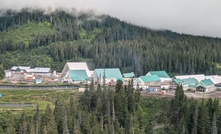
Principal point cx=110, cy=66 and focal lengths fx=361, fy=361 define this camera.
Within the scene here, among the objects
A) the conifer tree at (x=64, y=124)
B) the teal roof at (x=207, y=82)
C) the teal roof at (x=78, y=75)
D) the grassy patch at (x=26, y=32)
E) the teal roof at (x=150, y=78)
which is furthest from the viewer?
the grassy patch at (x=26, y=32)

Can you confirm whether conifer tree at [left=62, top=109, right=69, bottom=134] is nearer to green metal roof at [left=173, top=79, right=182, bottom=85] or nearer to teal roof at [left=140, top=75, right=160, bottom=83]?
green metal roof at [left=173, top=79, right=182, bottom=85]

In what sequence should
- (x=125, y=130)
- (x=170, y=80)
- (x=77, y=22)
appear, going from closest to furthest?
(x=125, y=130) → (x=170, y=80) → (x=77, y=22)

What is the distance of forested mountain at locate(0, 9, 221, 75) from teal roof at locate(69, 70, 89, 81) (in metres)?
17.2

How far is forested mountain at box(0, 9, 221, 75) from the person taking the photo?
379 ft

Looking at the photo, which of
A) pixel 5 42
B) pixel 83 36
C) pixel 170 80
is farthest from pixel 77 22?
pixel 170 80

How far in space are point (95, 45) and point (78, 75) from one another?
104 ft

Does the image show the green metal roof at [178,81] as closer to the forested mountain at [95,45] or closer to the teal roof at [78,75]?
the forested mountain at [95,45]

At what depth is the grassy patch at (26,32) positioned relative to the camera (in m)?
146

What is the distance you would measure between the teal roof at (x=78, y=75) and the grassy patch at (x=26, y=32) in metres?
48.0

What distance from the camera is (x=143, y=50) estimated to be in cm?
12550

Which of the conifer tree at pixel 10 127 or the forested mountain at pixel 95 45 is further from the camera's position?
the forested mountain at pixel 95 45

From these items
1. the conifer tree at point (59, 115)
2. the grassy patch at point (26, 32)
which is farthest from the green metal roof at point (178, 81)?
the grassy patch at point (26, 32)

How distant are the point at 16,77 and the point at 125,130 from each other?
51.9 m

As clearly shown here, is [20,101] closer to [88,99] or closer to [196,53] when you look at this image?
[88,99]
